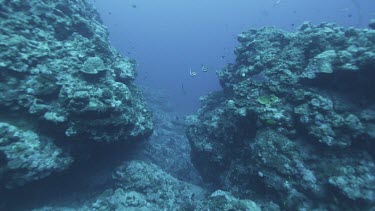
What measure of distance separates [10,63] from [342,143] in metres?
9.77

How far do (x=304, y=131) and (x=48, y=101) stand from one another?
777cm

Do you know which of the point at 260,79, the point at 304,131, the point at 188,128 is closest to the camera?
the point at 304,131

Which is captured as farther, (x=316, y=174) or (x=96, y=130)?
(x=96, y=130)

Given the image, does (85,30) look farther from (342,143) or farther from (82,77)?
(342,143)

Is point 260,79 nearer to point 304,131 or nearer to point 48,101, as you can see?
point 304,131

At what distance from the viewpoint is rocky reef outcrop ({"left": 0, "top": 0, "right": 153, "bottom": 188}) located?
7.77m

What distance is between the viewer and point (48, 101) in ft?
28.6

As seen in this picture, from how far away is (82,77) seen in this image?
9961 mm

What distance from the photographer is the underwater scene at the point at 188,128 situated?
797 centimetres

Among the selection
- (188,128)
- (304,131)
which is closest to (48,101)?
(188,128)

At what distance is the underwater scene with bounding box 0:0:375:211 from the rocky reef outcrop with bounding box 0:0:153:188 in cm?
3

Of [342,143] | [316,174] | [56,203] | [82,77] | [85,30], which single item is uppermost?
[85,30]

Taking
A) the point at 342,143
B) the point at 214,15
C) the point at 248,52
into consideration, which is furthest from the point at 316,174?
the point at 214,15

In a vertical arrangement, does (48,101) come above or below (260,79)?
below
